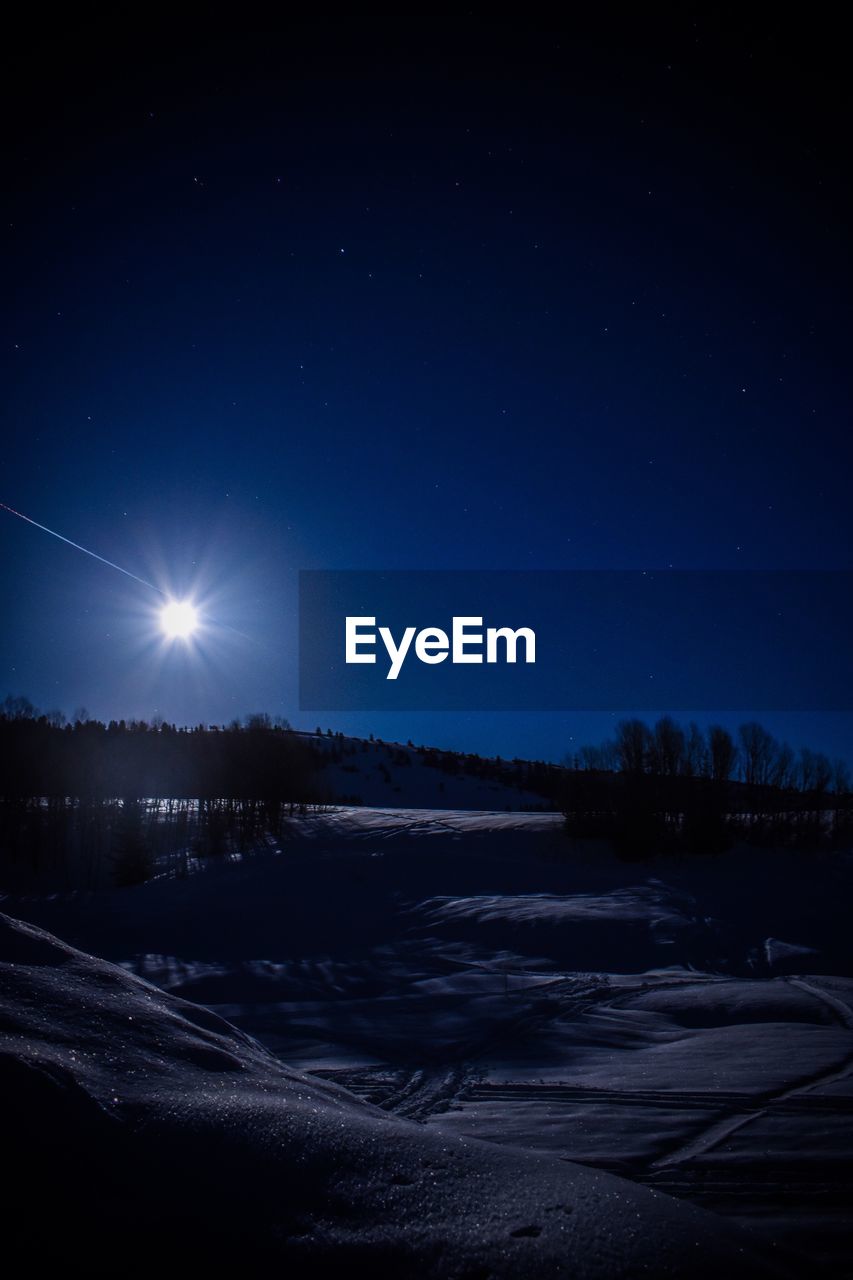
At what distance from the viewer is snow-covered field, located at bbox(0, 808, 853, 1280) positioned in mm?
1899

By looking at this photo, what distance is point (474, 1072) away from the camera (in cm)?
625

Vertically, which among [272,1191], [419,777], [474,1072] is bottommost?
[419,777]

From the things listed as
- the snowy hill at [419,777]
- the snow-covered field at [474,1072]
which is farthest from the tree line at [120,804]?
the snowy hill at [419,777]

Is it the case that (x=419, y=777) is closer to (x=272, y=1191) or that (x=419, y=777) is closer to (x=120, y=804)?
(x=120, y=804)

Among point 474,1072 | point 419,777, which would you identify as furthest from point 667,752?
point 419,777

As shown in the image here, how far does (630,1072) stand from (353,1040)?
328 cm

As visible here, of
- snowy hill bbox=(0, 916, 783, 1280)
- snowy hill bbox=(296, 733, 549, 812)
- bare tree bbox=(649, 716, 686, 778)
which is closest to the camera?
snowy hill bbox=(0, 916, 783, 1280)

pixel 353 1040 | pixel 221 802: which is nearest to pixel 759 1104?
pixel 353 1040

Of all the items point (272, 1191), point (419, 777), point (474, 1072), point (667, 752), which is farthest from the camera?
point (419, 777)

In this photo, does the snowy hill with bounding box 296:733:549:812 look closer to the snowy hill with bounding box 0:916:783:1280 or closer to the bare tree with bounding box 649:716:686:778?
the bare tree with bounding box 649:716:686:778

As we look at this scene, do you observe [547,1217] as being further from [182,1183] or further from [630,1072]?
[630,1072]

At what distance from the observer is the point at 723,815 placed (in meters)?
26.0

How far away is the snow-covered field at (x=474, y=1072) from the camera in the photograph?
190cm

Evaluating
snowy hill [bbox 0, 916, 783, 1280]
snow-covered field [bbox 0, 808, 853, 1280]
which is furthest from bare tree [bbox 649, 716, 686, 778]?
snowy hill [bbox 0, 916, 783, 1280]
